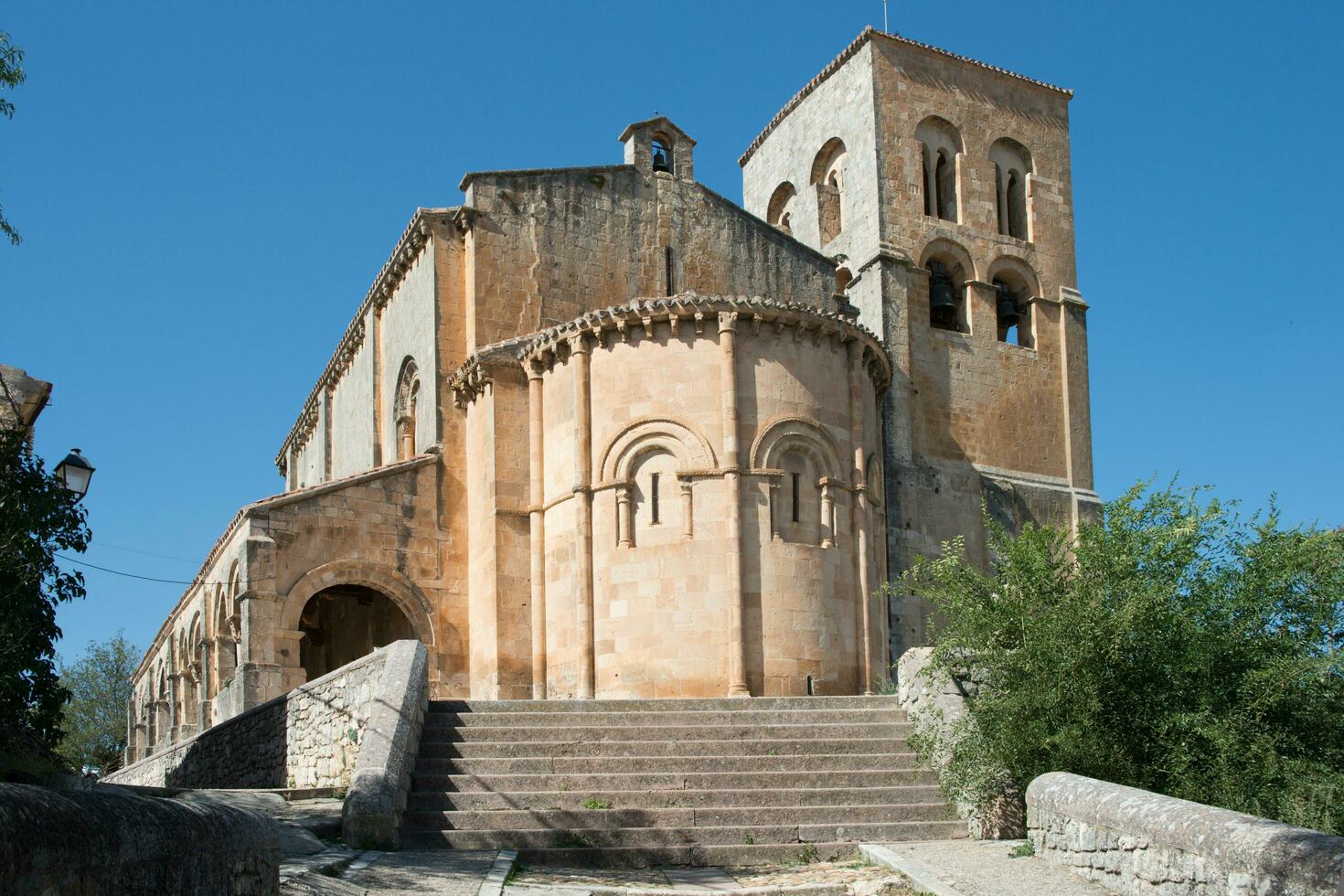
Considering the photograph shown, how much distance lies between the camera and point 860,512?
823 inches

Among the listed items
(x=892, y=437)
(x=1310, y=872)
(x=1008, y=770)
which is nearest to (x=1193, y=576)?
(x=1008, y=770)

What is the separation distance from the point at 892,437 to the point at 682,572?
10.9m

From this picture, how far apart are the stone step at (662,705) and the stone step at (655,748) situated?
0.84 metres

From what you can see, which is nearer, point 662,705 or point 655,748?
point 655,748

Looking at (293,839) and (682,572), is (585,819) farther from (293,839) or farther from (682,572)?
(682,572)

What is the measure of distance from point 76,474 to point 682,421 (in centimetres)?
906

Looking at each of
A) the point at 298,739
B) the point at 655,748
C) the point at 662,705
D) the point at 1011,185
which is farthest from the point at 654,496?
the point at 1011,185

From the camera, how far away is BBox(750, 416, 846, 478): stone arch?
66.0 ft

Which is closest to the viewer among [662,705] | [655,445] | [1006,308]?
[662,705]

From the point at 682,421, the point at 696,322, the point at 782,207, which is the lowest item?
the point at 682,421

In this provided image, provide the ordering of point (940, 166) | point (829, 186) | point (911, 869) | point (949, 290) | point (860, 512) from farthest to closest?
point (829, 186), point (940, 166), point (949, 290), point (860, 512), point (911, 869)

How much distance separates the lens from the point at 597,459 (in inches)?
812

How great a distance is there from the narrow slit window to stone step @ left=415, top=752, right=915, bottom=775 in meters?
6.08

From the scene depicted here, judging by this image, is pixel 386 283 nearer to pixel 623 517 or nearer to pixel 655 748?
pixel 623 517
